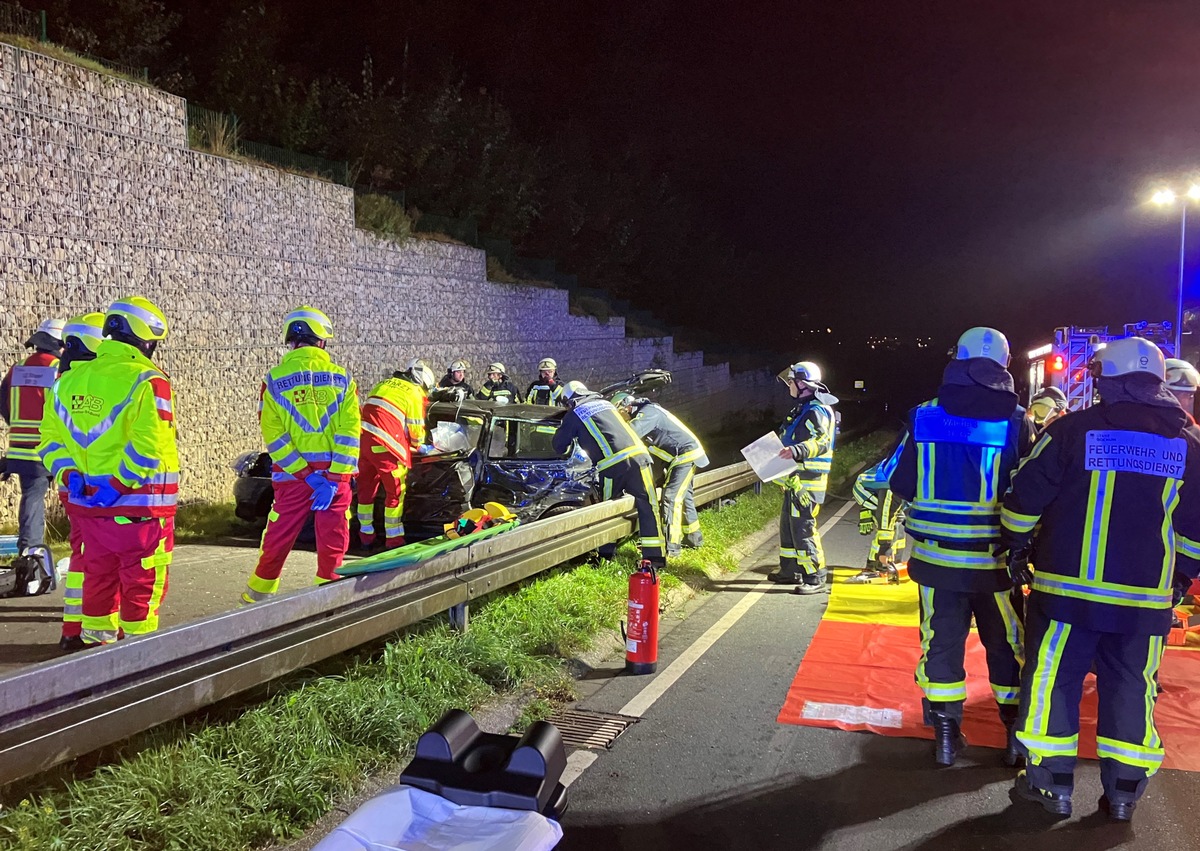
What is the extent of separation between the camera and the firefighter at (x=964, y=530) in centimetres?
449

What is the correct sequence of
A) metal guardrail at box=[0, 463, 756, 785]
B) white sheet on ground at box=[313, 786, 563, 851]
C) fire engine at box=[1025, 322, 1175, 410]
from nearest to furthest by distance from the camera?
white sheet on ground at box=[313, 786, 563, 851] < metal guardrail at box=[0, 463, 756, 785] < fire engine at box=[1025, 322, 1175, 410]

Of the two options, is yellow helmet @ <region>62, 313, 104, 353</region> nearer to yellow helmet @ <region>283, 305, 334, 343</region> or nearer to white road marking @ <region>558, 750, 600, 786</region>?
yellow helmet @ <region>283, 305, 334, 343</region>

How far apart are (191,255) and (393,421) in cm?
495

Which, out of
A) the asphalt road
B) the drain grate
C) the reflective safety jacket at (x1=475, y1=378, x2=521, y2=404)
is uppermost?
the reflective safety jacket at (x1=475, y1=378, x2=521, y2=404)

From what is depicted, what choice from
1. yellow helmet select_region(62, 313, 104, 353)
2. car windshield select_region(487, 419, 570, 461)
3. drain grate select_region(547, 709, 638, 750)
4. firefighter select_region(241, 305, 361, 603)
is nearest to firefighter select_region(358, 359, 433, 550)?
car windshield select_region(487, 419, 570, 461)

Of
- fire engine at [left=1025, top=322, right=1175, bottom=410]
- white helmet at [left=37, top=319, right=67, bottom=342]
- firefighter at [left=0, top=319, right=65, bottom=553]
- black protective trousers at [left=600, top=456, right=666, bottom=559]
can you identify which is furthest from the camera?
fire engine at [left=1025, top=322, right=1175, bottom=410]

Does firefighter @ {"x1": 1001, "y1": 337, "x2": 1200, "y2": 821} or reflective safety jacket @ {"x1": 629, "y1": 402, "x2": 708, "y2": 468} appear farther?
reflective safety jacket @ {"x1": 629, "y1": 402, "x2": 708, "y2": 468}

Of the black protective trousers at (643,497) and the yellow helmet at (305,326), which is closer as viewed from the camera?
the yellow helmet at (305,326)

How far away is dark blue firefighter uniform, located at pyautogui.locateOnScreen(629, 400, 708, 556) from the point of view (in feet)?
29.9

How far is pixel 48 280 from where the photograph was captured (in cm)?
948

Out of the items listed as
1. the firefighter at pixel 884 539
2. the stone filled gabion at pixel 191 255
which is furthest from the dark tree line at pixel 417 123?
the firefighter at pixel 884 539

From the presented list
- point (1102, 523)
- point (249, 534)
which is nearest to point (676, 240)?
point (249, 534)

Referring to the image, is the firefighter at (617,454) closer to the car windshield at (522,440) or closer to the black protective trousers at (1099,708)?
the car windshield at (522,440)

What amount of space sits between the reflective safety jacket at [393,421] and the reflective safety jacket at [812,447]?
350 cm
